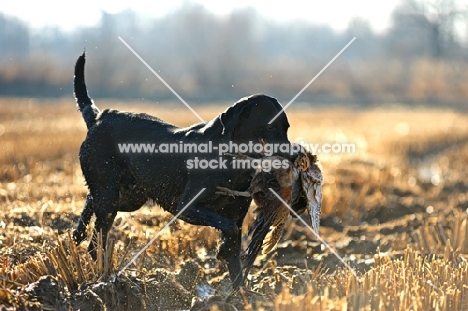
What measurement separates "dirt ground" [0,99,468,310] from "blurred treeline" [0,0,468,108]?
1.74 m

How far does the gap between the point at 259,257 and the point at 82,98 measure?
2067 mm

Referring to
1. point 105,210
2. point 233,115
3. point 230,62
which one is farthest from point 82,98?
point 230,62

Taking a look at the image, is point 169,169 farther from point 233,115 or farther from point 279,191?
point 279,191

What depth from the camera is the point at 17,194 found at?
7.96 m

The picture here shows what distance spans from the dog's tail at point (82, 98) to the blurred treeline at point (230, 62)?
0.64 ft

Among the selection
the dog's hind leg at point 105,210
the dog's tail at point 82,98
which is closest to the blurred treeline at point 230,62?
the dog's tail at point 82,98

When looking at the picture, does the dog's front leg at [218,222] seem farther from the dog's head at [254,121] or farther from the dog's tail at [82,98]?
the dog's tail at [82,98]

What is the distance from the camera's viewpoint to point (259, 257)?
20.7ft

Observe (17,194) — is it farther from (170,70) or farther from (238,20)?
(238,20)

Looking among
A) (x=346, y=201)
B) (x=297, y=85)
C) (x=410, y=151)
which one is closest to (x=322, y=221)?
(x=346, y=201)

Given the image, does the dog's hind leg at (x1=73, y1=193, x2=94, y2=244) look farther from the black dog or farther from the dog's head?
the dog's head

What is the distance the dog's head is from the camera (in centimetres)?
516

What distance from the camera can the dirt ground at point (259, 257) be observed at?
4.48 m

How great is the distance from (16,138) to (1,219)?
837cm
